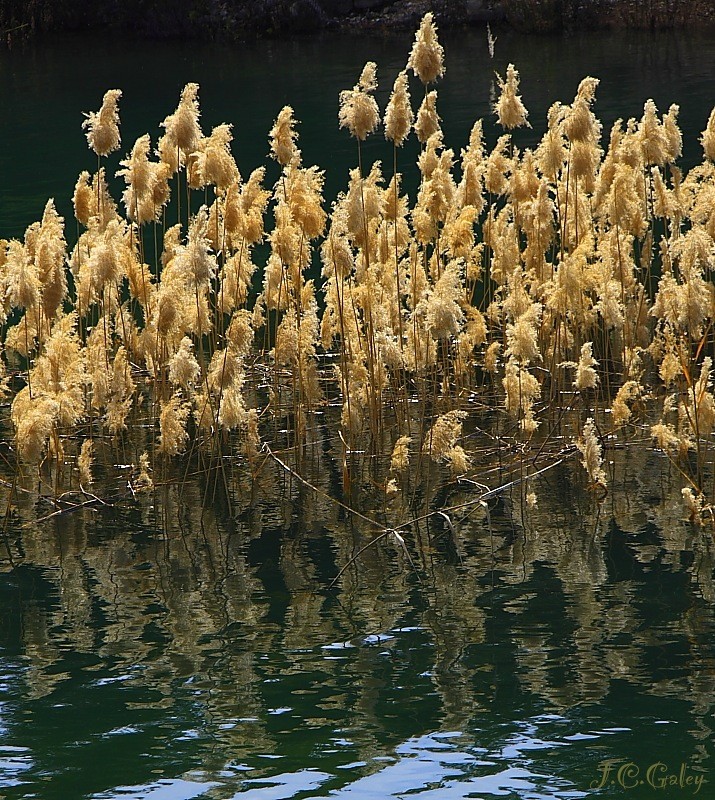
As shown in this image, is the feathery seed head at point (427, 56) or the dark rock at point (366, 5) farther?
the dark rock at point (366, 5)

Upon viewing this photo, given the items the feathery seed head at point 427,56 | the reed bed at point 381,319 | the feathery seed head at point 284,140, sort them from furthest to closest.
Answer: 1. the feathery seed head at point 284,140
2. the feathery seed head at point 427,56
3. the reed bed at point 381,319

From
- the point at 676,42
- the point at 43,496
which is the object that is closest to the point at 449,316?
the point at 43,496

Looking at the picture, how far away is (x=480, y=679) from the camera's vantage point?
4.77 m

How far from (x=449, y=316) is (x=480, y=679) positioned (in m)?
1.65

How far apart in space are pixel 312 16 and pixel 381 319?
29939mm

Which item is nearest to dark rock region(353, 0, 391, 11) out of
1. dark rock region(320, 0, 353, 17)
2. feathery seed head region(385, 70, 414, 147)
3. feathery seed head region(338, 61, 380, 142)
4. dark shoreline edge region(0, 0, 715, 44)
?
dark shoreline edge region(0, 0, 715, 44)

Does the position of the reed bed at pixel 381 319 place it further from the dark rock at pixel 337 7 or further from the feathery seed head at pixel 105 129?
the dark rock at pixel 337 7

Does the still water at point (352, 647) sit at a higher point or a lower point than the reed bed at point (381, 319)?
lower

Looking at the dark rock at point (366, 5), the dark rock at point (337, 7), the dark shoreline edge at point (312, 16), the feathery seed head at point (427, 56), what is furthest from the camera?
the dark rock at point (366, 5)

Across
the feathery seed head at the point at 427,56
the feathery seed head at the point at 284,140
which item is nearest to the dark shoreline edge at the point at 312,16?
the feathery seed head at the point at 427,56

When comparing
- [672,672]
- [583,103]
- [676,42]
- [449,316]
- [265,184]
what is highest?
[676,42]

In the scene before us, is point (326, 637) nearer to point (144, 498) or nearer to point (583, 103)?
point (144, 498)

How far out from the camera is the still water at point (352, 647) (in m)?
4.25

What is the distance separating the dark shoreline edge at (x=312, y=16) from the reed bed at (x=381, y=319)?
23793 millimetres
